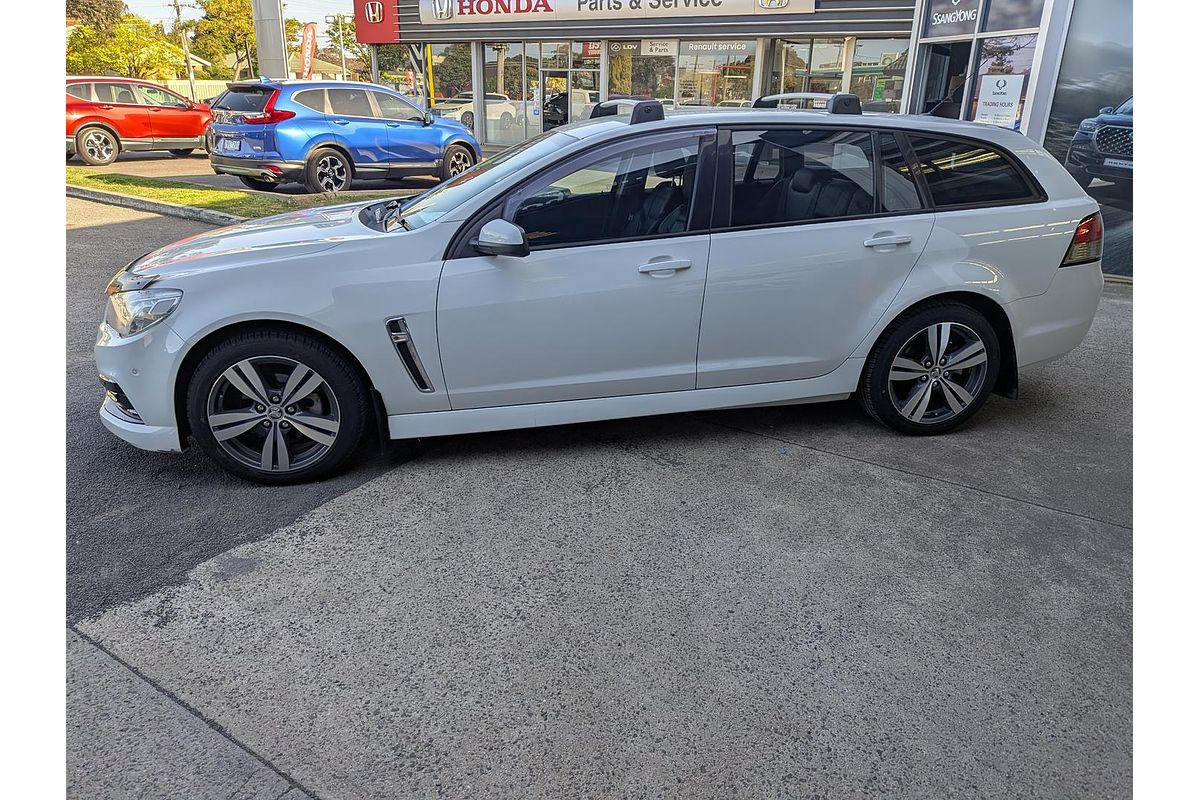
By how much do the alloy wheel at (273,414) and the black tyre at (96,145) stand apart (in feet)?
51.4

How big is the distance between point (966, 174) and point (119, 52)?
48.5 m

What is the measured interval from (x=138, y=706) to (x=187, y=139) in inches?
731

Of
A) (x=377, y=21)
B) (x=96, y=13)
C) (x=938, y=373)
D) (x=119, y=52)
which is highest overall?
(x=96, y=13)

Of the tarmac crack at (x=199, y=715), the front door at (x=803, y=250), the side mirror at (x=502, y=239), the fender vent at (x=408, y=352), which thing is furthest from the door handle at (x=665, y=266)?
the tarmac crack at (x=199, y=715)

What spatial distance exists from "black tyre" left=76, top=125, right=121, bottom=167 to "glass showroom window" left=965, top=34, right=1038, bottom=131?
15857 millimetres

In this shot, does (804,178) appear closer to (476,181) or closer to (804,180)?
(804,180)

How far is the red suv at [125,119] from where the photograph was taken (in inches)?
634

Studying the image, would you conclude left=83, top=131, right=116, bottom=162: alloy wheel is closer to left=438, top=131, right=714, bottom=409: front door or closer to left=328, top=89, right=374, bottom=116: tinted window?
left=328, top=89, right=374, bottom=116: tinted window

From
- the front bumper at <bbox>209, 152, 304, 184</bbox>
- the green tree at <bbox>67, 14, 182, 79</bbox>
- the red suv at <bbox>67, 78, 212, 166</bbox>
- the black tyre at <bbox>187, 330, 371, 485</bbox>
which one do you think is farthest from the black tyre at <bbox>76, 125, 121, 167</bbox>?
the green tree at <bbox>67, 14, 182, 79</bbox>

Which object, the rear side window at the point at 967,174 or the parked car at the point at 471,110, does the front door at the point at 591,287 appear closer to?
the rear side window at the point at 967,174

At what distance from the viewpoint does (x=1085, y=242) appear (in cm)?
448

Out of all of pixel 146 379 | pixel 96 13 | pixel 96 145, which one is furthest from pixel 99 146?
pixel 96 13

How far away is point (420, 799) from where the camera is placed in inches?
87.6

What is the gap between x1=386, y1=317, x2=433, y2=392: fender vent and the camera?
148 inches
